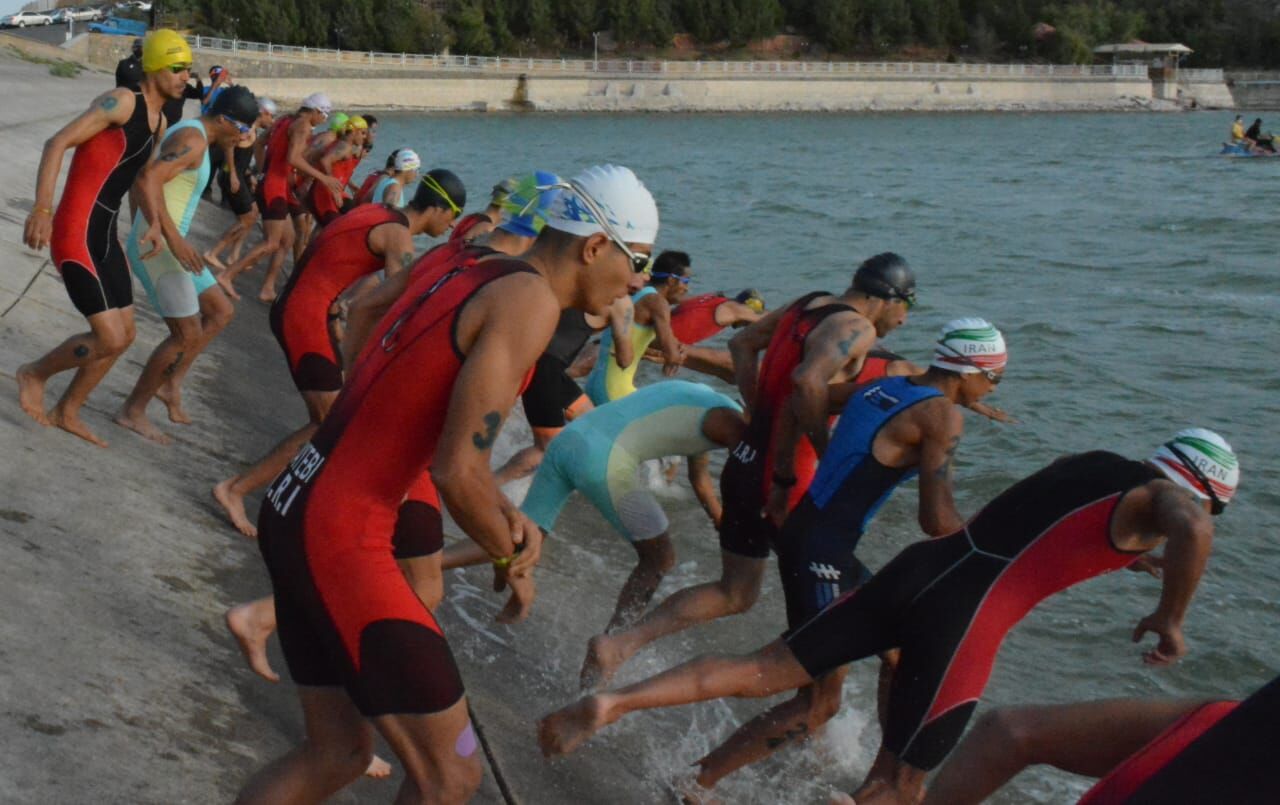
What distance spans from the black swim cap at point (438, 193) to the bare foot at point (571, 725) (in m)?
4.04

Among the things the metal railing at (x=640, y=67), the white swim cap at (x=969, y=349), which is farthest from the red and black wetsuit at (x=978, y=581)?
the metal railing at (x=640, y=67)

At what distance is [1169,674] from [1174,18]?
12523 cm

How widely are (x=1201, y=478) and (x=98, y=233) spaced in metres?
5.26

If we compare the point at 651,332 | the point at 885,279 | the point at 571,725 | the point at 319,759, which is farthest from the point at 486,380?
the point at 651,332

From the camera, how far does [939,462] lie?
5.47 meters

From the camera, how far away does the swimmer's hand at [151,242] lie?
297 inches

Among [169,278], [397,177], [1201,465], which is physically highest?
[1201,465]

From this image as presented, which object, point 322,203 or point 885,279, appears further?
point 322,203

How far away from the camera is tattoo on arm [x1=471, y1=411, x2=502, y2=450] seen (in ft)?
11.5

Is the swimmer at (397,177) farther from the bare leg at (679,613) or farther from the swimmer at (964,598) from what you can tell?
the swimmer at (964,598)

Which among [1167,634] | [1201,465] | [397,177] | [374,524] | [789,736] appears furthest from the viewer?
[397,177]

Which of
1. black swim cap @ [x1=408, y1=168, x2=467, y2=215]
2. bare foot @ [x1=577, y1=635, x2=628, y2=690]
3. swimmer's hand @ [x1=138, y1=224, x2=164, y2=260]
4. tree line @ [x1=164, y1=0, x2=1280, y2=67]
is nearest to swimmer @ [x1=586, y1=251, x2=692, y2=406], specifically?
black swim cap @ [x1=408, y1=168, x2=467, y2=215]

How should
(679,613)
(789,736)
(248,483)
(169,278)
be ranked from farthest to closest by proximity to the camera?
(169,278) < (248,483) < (679,613) < (789,736)

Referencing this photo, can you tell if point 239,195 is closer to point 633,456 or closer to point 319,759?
point 633,456
